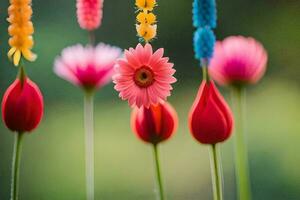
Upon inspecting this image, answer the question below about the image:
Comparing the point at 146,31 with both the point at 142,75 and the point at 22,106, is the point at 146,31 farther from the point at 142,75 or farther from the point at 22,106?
the point at 22,106

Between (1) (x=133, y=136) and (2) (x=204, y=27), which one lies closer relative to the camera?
(2) (x=204, y=27)

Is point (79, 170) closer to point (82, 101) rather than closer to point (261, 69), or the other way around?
point (82, 101)

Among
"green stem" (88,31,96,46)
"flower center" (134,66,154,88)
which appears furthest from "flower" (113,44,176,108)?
"green stem" (88,31,96,46)

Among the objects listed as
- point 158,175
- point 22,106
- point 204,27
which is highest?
point 204,27

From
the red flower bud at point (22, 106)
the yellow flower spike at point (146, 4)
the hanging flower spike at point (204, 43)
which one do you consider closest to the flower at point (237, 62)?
the hanging flower spike at point (204, 43)

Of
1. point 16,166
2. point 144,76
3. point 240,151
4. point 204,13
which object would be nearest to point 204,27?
point 204,13

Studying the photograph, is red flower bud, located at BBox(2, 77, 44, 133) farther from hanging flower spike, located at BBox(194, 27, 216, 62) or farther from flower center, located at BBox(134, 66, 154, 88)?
Result: hanging flower spike, located at BBox(194, 27, 216, 62)
